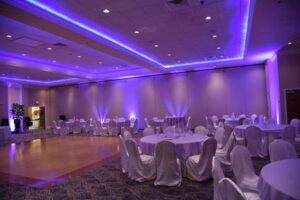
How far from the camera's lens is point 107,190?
408 cm

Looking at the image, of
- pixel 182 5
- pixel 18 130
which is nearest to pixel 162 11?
pixel 182 5

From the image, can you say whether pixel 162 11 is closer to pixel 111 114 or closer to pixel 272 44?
pixel 272 44

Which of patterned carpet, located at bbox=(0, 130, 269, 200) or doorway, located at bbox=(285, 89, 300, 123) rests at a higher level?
doorway, located at bbox=(285, 89, 300, 123)

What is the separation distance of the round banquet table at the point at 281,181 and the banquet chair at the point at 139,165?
255 centimetres

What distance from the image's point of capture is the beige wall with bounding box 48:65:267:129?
12137 millimetres

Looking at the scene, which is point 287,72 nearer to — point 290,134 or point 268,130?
point 268,130

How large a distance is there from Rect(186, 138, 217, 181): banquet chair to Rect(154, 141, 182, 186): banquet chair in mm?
310

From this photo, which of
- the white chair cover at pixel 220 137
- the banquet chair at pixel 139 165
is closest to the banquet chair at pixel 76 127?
the banquet chair at pixel 139 165

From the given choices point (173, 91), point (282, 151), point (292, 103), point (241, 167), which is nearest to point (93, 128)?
point (173, 91)

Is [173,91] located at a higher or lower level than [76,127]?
higher

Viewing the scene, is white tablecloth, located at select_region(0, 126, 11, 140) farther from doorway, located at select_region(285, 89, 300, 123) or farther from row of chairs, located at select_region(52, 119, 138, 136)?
doorway, located at select_region(285, 89, 300, 123)

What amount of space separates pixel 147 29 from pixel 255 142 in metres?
4.50

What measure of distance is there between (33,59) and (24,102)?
9.92m

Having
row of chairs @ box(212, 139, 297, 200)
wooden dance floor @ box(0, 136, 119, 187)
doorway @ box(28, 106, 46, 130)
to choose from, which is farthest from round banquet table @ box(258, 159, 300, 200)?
doorway @ box(28, 106, 46, 130)
